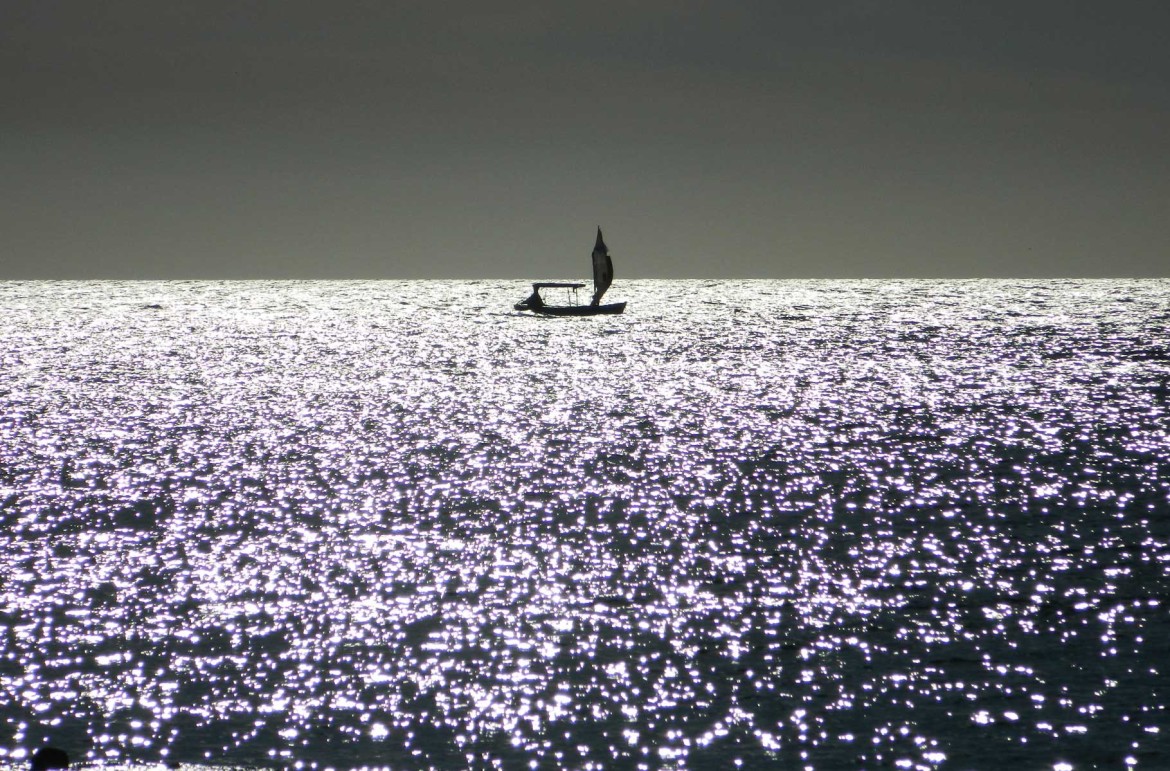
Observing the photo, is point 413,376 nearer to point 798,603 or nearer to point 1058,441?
point 1058,441

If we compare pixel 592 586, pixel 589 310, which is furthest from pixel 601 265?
pixel 592 586

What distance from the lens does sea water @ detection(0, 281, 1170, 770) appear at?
25.5m

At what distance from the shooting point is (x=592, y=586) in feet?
123

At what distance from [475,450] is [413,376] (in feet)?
167

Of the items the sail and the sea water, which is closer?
the sea water

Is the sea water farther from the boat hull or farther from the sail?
the boat hull

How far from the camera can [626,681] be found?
1126 inches

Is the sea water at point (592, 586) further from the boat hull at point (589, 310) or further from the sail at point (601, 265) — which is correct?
the boat hull at point (589, 310)

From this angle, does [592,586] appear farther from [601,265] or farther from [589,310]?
[589,310]

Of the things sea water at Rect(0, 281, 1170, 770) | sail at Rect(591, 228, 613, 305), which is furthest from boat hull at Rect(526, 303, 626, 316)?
sea water at Rect(0, 281, 1170, 770)

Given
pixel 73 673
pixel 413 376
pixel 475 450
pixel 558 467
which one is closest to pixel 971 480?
pixel 558 467

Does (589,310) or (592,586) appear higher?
(589,310)

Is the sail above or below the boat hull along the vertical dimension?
above

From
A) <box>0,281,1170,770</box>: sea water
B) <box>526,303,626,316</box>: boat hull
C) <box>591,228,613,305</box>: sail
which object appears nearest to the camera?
<box>0,281,1170,770</box>: sea water
